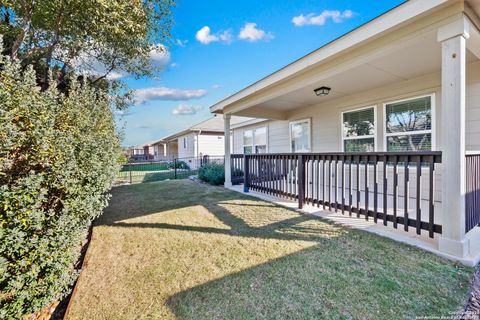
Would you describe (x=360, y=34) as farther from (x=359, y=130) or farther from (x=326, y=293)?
(x=326, y=293)

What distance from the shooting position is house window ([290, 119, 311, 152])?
7250 millimetres

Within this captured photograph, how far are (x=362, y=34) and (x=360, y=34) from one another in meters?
0.03

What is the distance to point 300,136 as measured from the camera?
7590mm

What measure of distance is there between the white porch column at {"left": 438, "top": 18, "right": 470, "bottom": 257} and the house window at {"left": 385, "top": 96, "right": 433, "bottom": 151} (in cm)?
238

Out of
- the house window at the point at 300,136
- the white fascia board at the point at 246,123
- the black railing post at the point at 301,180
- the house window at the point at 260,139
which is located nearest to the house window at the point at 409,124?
the black railing post at the point at 301,180

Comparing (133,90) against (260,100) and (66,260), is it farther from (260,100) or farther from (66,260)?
(66,260)

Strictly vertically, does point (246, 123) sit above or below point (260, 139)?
above

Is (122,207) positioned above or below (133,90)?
below

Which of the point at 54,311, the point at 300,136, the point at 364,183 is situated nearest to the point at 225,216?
the point at 54,311

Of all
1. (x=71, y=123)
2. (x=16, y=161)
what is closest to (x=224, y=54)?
(x=71, y=123)

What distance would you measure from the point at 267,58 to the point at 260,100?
5885mm

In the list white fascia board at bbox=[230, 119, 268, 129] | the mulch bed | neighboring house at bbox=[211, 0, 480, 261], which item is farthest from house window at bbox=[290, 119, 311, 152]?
the mulch bed

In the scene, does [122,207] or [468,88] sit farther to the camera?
[122,207]

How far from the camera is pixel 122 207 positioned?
5301 millimetres
